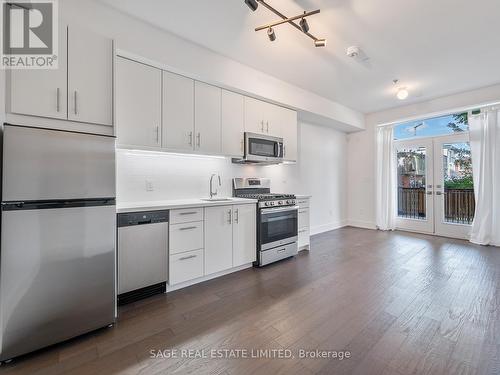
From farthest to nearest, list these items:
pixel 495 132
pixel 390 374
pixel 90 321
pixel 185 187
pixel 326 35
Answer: pixel 495 132, pixel 185 187, pixel 326 35, pixel 90 321, pixel 390 374

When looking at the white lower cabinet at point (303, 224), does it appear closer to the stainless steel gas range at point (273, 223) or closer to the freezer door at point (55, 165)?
the stainless steel gas range at point (273, 223)

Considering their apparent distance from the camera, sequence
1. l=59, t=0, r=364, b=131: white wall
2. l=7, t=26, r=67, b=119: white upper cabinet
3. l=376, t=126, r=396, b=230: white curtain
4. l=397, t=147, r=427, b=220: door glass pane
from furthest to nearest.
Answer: l=376, t=126, r=396, b=230: white curtain < l=397, t=147, r=427, b=220: door glass pane < l=59, t=0, r=364, b=131: white wall < l=7, t=26, r=67, b=119: white upper cabinet

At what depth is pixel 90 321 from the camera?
5.98 ft

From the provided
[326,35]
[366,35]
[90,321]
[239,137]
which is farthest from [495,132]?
[90,321]

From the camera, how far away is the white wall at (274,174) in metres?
2.90

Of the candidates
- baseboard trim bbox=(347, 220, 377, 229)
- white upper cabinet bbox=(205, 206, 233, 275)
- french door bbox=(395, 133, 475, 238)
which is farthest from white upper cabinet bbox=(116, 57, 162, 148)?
french door bbox=(395, 133, 475, 238)

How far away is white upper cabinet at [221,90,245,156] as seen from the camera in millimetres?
3285

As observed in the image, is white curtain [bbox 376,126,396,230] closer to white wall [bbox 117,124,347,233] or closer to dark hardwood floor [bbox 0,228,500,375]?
white wall [bbox 117,124,347,233]

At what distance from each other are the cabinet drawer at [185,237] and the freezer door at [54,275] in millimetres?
690

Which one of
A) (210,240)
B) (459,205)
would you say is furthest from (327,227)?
(210,240)

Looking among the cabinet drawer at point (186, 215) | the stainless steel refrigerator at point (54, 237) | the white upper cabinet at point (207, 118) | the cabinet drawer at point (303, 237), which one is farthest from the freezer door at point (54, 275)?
the cabinet drawer at point (303, 237)

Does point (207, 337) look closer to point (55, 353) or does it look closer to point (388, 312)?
point (55, 353)

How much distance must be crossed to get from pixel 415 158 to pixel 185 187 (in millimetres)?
5166

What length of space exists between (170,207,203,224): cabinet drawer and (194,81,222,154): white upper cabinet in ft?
2.67
